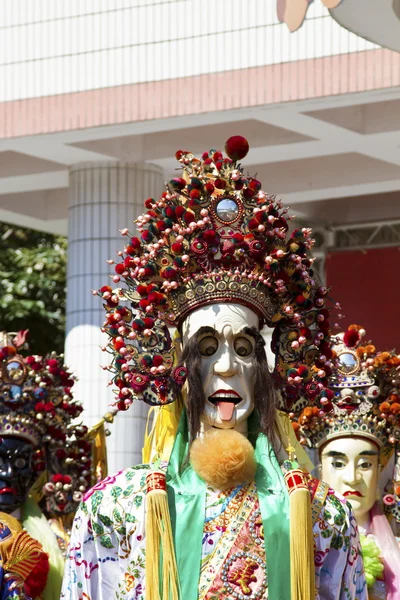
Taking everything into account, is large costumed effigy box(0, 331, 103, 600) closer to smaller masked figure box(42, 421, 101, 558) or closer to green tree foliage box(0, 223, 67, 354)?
smaller masked figure box(42, 421, 101, 558)

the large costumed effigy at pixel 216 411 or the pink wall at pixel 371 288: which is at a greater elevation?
the pink wall at pixel 371 288

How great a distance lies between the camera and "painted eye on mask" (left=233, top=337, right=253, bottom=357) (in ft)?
17.3

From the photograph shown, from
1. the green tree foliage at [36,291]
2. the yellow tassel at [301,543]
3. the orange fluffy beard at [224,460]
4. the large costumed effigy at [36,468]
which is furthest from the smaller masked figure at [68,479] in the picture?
the green tree foliage at [36,291]

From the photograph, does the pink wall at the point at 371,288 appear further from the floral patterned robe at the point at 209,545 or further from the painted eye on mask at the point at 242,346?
the floral patterned robe at the point at 209,545

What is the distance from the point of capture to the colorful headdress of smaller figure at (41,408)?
8.25m

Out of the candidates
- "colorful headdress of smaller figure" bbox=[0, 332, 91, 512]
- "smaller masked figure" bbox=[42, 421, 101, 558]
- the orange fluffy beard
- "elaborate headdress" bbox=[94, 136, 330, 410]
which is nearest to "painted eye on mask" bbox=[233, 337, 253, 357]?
"elaborate headdress" bbox=[94, 136, 330, 410]

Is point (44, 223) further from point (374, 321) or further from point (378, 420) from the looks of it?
point (378, 420)

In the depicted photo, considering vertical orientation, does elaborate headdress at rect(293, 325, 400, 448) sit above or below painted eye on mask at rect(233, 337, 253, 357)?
above

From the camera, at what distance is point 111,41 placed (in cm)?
1327

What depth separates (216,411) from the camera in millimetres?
5195

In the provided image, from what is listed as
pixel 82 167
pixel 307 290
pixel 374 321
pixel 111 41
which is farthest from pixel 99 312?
pixel 307 290

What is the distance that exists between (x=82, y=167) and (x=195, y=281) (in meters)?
8.81

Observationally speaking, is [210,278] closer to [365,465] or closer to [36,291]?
[365,465]

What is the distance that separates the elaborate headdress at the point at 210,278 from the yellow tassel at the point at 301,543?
1.43ft
